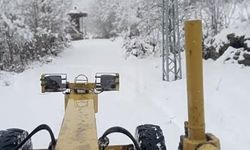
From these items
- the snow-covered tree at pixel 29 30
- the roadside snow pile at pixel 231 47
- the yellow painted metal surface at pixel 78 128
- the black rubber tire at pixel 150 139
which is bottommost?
the black rubber tire at pixel 150 139

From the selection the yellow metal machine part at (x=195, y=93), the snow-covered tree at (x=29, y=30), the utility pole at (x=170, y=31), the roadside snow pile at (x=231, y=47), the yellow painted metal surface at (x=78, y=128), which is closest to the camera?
the yellow metal machine part at (x=195, y=93)

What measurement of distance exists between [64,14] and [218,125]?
29.2 metres

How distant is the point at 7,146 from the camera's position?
4215mm

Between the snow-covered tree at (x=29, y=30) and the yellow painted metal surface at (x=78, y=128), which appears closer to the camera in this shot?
the yellow painted metal surface at (x=78, y=128)

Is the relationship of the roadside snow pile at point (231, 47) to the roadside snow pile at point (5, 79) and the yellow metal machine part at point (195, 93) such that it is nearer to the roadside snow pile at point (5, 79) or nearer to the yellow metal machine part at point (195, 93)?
the roadside snow pile at point (5, 79)

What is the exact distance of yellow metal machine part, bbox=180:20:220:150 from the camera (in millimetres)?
2520

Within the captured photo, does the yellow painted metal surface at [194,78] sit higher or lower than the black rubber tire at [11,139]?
higher

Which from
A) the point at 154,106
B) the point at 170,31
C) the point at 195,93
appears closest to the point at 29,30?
the point at 170,31

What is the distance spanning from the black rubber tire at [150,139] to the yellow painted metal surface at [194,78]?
5.08ft

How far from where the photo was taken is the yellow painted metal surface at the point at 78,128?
2922 millimetres

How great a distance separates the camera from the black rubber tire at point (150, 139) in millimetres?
4180

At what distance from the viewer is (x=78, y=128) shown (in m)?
3.38

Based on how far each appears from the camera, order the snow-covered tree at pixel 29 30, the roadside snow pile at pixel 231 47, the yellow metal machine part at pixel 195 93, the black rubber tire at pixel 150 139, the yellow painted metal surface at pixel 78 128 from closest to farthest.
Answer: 1. the yellow metal machine part at pixel 195 93
2. the yellow painted metal surface at pixel 78 128
3. the black rubber tire at pixel 150 139
4. the roadside snow pile at pixel 231 47
5. the snow-covered tree at pixel 29 30

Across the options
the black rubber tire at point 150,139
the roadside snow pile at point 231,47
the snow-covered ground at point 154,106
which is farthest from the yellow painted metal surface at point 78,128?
the roadside snow pile at point 231,47
